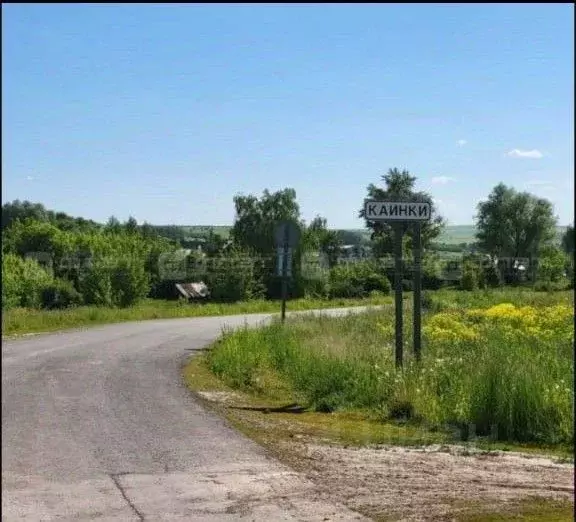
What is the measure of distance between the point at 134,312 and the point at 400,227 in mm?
13806

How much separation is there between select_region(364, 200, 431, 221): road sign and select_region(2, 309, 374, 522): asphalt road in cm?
190

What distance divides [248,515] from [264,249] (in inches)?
69.1

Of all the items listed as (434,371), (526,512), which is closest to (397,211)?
(526,512)

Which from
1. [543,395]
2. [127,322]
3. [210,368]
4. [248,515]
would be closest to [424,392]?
[248,515]

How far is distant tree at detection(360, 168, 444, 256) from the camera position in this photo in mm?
3859

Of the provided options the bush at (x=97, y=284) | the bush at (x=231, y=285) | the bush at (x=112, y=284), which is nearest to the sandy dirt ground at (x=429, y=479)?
the bush at (x=231, y=285)

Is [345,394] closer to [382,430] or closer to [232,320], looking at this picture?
[382,430]

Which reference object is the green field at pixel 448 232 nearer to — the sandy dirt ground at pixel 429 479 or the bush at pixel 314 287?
the sandy dirt ground at pixel 429 479

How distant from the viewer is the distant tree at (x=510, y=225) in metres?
2.88

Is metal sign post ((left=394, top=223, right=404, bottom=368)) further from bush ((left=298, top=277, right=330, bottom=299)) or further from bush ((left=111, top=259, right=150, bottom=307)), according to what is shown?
bush ((left=111, top=259, right=150, bottom=307))

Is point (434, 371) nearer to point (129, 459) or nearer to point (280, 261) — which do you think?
point (280, 261)

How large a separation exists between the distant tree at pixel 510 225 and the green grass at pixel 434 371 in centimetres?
31

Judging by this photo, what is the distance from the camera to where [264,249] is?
18.7 feet

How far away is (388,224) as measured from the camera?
23.4 feet
